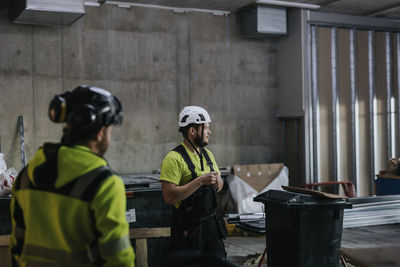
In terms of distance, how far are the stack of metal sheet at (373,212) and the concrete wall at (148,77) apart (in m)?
2.00

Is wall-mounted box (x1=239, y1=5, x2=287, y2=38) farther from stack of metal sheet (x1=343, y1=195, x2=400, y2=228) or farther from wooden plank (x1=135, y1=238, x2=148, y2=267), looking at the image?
wooden plank (x1=135, y1=238, x2=148, y2=267)

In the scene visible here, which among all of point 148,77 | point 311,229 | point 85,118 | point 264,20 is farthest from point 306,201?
point 264,20

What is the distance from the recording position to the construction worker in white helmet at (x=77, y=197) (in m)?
1.98

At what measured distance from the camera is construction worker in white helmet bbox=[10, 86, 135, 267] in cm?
198

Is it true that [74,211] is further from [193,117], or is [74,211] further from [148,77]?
[148,77]

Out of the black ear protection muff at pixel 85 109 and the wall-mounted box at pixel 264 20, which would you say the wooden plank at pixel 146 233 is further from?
the wall-mounted box at pixel 264 20

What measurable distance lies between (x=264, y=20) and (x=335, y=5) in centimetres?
116

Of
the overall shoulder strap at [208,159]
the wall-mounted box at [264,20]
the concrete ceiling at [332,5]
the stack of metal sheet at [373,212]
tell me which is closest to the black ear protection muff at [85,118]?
the overall shoulder strap at [208,159]

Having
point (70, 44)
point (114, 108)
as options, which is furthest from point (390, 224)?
point (114, 108)

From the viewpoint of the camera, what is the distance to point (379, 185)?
7730 millimetres

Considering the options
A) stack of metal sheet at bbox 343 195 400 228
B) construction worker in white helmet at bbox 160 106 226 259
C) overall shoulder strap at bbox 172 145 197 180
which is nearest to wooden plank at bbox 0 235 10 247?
construction worker in white helmet at bbox 160 106 226 259

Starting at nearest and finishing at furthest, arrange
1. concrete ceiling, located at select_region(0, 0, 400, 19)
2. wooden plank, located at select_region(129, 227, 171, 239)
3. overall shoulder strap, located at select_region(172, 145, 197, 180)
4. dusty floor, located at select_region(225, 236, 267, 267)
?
wooden plank, located at select_region(129, 227, 171, 239)
overall shoulder strap, located at select_region(172, 145, 197, 180)
dusty floor, located at select_region(225, 236, 267, 267)
concrete ceiling, located at select_region(0, 0, 400, 19)

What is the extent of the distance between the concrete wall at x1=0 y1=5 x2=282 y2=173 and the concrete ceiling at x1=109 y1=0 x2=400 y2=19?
24 cm

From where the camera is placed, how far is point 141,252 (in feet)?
11.0
